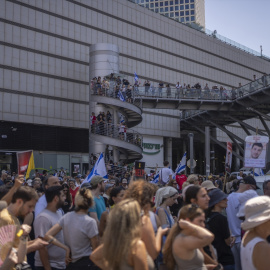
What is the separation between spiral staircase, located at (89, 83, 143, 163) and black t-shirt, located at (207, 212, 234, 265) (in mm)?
24515

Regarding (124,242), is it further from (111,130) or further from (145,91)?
(145,91)

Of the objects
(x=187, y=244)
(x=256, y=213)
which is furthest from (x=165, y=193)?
(x=256, y=213)

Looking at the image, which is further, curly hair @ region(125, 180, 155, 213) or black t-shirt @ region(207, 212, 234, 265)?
black t-shirt @ region(207, 212, 234, 265)

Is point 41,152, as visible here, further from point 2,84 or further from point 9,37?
point 9,37

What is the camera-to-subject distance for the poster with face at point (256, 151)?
49.4ft

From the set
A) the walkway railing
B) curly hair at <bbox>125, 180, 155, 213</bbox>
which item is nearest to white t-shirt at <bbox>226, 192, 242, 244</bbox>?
curly hair at <bbox>125, 180, 155, 213</bbox>

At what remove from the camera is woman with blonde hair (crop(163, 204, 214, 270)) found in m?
3.86

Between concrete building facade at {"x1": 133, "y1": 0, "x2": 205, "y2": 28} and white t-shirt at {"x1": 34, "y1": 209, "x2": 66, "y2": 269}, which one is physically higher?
concrete building facade at {"x1": 133, "y1": 0, "x2": 205, "y2": 28}

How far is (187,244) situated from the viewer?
12.8ft

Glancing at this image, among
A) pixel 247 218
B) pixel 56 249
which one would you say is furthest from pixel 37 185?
pixel 247 218

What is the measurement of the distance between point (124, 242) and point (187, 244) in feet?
2.37

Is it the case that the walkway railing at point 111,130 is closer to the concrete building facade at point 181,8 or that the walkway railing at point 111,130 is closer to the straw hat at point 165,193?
the straw hat at point 165,193

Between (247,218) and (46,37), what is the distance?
37745 millimetres

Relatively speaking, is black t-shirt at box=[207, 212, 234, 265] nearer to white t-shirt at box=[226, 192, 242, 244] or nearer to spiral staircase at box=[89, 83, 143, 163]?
white t-shirt at box=[226, 192, 242, 244]
